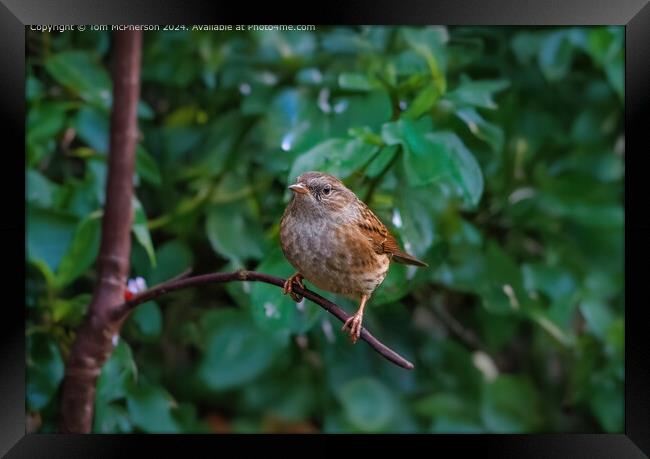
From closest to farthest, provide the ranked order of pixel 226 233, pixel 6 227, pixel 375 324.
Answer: pixel 6 227 → pixel 226 233 → pixel 375 324

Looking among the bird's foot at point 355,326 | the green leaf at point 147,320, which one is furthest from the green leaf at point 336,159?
the green leaf at point 147,320

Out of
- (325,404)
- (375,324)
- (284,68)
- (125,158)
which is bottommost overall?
(325,404)

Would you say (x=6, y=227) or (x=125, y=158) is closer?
(x=6, y=227)

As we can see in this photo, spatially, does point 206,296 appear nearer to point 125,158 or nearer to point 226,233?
point 226,233

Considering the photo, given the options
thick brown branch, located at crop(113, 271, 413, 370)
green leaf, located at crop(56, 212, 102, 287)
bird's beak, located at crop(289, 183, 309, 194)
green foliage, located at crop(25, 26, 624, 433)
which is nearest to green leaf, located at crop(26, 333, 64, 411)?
green foliage, located at crop(25, 26, 624, 433)

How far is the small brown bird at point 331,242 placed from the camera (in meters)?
1.03

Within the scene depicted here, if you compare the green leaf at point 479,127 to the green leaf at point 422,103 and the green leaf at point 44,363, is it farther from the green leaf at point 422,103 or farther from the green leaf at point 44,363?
the green leaf at point 44,363

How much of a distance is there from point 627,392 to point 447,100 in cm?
56

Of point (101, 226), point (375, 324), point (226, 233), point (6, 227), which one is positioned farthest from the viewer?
point (375, 324)

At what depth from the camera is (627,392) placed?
1.39 m

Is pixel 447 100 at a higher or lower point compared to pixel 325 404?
higher

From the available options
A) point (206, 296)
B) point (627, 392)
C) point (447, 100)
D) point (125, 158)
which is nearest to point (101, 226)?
point (125, 158)

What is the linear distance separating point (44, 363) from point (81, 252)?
21cm

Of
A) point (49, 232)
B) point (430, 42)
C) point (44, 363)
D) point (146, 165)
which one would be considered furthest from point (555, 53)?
point (44, 363)
